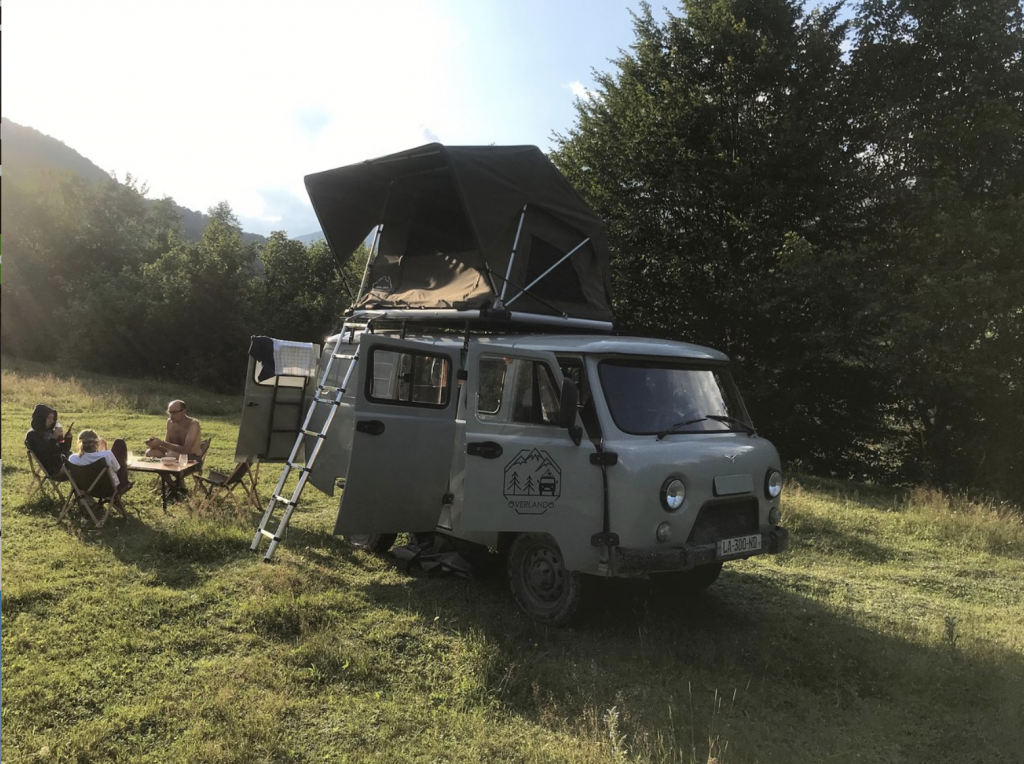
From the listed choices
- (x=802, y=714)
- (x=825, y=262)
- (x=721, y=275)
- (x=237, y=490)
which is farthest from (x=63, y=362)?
(x=802, y=714)

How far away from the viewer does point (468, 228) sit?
7.69 meters

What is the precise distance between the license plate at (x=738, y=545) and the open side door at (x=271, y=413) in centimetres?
565

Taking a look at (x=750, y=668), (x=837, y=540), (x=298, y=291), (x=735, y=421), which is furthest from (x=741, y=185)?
(x=298, y=291)

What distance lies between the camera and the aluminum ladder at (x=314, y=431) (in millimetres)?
6718

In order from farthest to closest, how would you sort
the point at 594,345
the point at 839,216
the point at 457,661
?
the point at 839,216
the point at 594,345
the point at 457,661

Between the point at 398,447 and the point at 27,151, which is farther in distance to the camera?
the point at 398,447

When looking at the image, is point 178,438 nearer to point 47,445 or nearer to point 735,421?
point 47,445

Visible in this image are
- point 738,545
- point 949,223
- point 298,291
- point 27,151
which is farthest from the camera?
point 298,291

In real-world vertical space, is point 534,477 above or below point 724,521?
above

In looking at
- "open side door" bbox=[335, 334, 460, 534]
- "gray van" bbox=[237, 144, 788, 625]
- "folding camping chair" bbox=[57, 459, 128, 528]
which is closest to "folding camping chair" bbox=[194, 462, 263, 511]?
"folding camping chair" bbox=[57, 459, 128, 528]

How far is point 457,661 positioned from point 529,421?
6.52 feet

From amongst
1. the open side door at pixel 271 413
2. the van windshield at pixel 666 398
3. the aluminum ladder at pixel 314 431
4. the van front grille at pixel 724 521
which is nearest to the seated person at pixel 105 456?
the open side door at pixel 271 413

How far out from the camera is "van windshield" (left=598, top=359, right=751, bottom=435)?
561 cm

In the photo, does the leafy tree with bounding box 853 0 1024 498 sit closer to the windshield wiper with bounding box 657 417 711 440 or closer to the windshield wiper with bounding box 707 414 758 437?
the windshield wiper with bounding box 707 414 758 437
